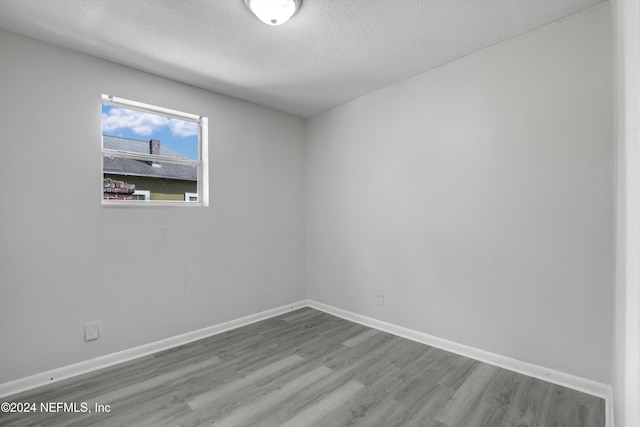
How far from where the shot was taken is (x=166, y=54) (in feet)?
8.03

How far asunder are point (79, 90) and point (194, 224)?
4.70 feet

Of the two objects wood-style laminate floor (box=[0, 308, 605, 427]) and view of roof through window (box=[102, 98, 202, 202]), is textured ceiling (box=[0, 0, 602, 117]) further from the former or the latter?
wood-style laminate floor (box=[0, 308, 605, 427])

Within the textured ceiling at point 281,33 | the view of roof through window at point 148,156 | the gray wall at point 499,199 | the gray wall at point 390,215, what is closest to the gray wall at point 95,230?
the gray wall at point 390,215

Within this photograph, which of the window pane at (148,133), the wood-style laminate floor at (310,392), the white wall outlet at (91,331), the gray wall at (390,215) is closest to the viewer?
the wood-style laminate floor at (310,392)

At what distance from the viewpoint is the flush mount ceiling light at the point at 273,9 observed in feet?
6.09

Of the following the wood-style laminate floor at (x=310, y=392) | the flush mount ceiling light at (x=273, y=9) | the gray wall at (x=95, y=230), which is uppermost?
the flush mount ceiling light at (x=273, y=9)

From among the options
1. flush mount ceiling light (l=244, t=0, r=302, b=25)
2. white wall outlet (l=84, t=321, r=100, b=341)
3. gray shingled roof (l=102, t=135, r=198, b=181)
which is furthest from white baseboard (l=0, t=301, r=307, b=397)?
flush mount ceiling light (l=244, t=0, r=302, b=25)

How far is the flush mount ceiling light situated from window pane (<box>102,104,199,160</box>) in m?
1.55

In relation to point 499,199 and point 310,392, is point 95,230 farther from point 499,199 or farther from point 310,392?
point 499,199

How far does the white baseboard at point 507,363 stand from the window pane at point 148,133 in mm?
2649

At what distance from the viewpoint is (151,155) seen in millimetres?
2801

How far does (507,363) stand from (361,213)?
1.88 meters

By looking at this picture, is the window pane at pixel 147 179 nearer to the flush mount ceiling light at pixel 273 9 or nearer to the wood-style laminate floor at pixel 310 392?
the wood-style laminate floor at pixel 310 392

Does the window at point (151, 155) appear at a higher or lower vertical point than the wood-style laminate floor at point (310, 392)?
higher
